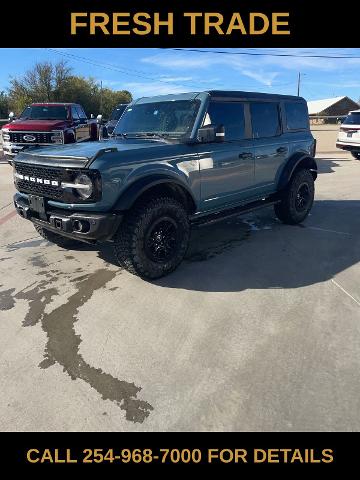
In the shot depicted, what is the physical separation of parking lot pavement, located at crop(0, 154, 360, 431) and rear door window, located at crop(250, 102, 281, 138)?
5.44 ft

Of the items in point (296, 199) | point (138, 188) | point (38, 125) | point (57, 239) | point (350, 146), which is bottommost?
point (57, 239)

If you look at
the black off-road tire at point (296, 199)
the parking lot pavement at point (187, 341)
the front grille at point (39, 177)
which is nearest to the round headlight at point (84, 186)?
the front grille at point (39, 177)

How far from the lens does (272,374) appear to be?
2484 mm

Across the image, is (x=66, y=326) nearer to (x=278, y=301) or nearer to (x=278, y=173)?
(x=278, y=301)

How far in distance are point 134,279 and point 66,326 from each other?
1058 millimetres

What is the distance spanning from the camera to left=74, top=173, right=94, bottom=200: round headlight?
3.34 m

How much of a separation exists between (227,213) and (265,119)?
1.59m

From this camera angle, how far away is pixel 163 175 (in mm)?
3791

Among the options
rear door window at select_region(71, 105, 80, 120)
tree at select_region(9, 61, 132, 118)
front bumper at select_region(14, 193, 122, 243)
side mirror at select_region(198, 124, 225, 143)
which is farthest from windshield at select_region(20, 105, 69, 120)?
tree at select_region(9, 61, 132, 118)

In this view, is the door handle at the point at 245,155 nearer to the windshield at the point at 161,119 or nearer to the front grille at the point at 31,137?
the windshield at the point at 161,119

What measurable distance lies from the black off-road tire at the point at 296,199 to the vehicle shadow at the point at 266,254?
170 millimetres

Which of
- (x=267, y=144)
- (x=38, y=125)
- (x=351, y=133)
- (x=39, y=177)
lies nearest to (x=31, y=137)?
(x=38, y=125)
